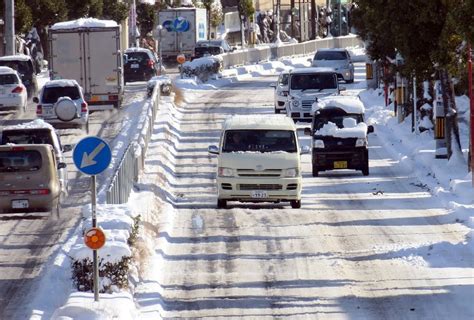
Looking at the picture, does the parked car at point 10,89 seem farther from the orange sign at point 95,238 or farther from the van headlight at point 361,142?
the orange sign at point 95,238

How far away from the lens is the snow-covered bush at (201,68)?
213 feet

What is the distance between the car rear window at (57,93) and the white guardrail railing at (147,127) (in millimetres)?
2526

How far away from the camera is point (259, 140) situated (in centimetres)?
2723

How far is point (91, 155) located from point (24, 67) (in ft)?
123

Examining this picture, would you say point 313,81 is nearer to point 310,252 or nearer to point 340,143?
point 340,143

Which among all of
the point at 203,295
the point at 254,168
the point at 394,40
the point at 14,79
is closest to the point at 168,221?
the point at 254,168

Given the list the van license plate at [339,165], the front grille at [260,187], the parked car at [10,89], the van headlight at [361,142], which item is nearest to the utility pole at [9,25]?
the parked car at [10,89]

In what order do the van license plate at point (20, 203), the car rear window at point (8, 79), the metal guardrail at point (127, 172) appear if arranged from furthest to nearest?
1. the car rear window at point (8, 79)
2. the van license plate at point (20, 203)
3. the metal guardrail at point (127, 172)

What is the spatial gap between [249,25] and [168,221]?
280 feet

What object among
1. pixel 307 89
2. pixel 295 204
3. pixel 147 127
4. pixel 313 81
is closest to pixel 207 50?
pixel 313 81

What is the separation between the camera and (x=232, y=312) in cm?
1697

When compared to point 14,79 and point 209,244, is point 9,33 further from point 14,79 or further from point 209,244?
point 209,244

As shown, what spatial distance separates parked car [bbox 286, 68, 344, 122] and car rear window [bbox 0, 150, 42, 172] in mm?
18244

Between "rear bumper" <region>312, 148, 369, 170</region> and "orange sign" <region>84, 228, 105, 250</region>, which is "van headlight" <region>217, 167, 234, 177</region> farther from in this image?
"orange sign" <region>84, 228, 105, 250</region>
